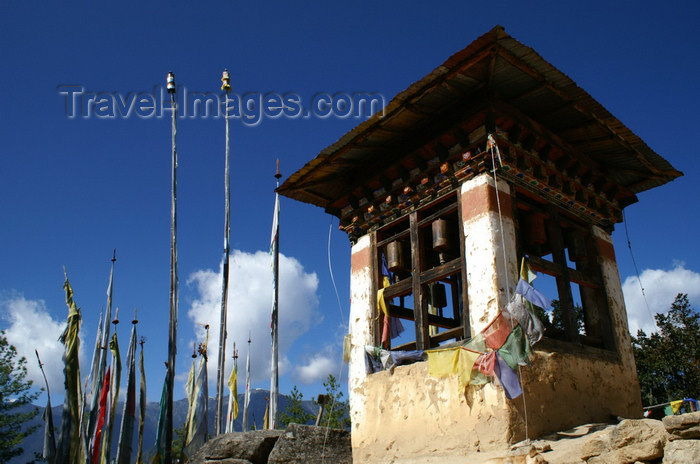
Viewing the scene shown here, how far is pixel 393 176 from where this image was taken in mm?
10555

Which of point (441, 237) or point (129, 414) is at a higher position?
point (441, 237)

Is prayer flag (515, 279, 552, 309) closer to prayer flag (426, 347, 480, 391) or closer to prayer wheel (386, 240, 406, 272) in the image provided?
prayer flag (426, 347, 480, 391)

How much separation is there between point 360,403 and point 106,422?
21496mm

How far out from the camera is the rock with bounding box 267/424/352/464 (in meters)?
9.34

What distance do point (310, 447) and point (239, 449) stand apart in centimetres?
131

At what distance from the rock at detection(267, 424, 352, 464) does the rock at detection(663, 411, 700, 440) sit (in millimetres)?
5762

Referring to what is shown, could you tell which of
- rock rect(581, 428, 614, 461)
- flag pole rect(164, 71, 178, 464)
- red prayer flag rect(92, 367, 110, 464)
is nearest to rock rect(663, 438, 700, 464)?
rock rect(581, 428, 614, 461)

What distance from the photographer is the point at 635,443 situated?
5.18 meters

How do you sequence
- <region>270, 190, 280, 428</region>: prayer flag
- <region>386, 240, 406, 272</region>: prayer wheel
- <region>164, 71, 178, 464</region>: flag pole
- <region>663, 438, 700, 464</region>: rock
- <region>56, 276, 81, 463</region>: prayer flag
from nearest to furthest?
<region>663, 438, 700, 464</region>: rock < <region>386, 240, 406, 272</region>: prayer wheel < <region>164, 71, 178, 464</region>: flag pole < <region>56, 276, 81, 463</region>: prayer flag < <region>270, 190, 280, 428</region>: prayer flag

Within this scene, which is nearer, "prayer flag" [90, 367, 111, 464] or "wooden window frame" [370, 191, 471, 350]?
"wooden window frame" [370, 191, 471, 350]

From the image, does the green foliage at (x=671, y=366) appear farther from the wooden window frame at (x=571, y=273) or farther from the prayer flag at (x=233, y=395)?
the prayer flag at (x=233, y=395)

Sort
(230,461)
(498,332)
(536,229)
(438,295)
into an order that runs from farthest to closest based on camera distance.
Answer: (438,295)
(230,461)
(536,229)
(498,332)

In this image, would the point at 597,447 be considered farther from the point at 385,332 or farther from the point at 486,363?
the point at 385,332

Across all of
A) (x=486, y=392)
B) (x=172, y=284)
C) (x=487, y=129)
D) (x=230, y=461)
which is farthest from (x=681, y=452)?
(x=172, y=284)
